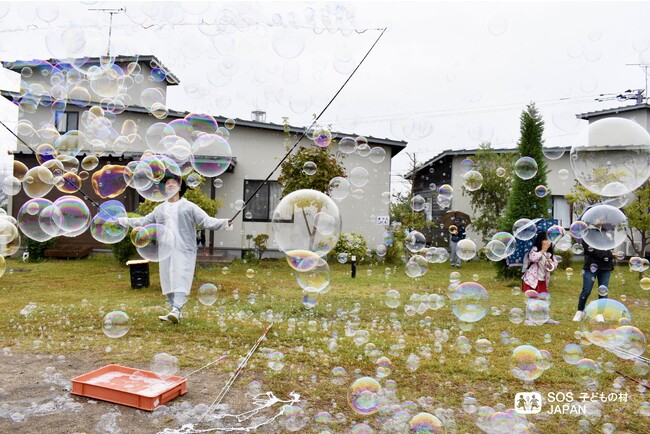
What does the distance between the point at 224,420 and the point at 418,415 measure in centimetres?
124

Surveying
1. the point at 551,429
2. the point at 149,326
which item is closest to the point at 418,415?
the point at 551,429

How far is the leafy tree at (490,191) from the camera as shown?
1502 centimetres

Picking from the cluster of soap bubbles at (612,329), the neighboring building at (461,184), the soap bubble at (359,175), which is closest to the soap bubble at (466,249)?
the soap bubble at (359,175)

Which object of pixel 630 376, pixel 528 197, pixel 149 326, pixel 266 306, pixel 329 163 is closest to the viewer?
pixel 630 376

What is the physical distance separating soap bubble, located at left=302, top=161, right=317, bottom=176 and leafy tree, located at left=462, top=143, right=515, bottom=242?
6.36m

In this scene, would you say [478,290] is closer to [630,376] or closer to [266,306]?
[630,376]

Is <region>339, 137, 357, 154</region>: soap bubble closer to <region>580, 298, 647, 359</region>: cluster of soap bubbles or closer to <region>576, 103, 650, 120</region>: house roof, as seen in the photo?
<region>580, 298, 647, 359</region>: cluster of soap bubbles

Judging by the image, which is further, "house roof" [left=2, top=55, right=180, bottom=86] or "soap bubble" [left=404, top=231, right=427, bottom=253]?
"soap bubble" [left=404, top=231, right=427, bottom=253]

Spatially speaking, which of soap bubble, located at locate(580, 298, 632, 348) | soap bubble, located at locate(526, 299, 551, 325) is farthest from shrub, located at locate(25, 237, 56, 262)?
soap bubble, located at locate(580, 298, 632, 348)

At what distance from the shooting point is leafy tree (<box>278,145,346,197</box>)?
1198cm

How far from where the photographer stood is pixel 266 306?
6934mm

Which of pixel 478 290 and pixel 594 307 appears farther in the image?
pixel 478 290

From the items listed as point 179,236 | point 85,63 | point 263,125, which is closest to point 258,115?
point 263,125

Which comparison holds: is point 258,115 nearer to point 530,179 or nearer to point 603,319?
point 530,179
